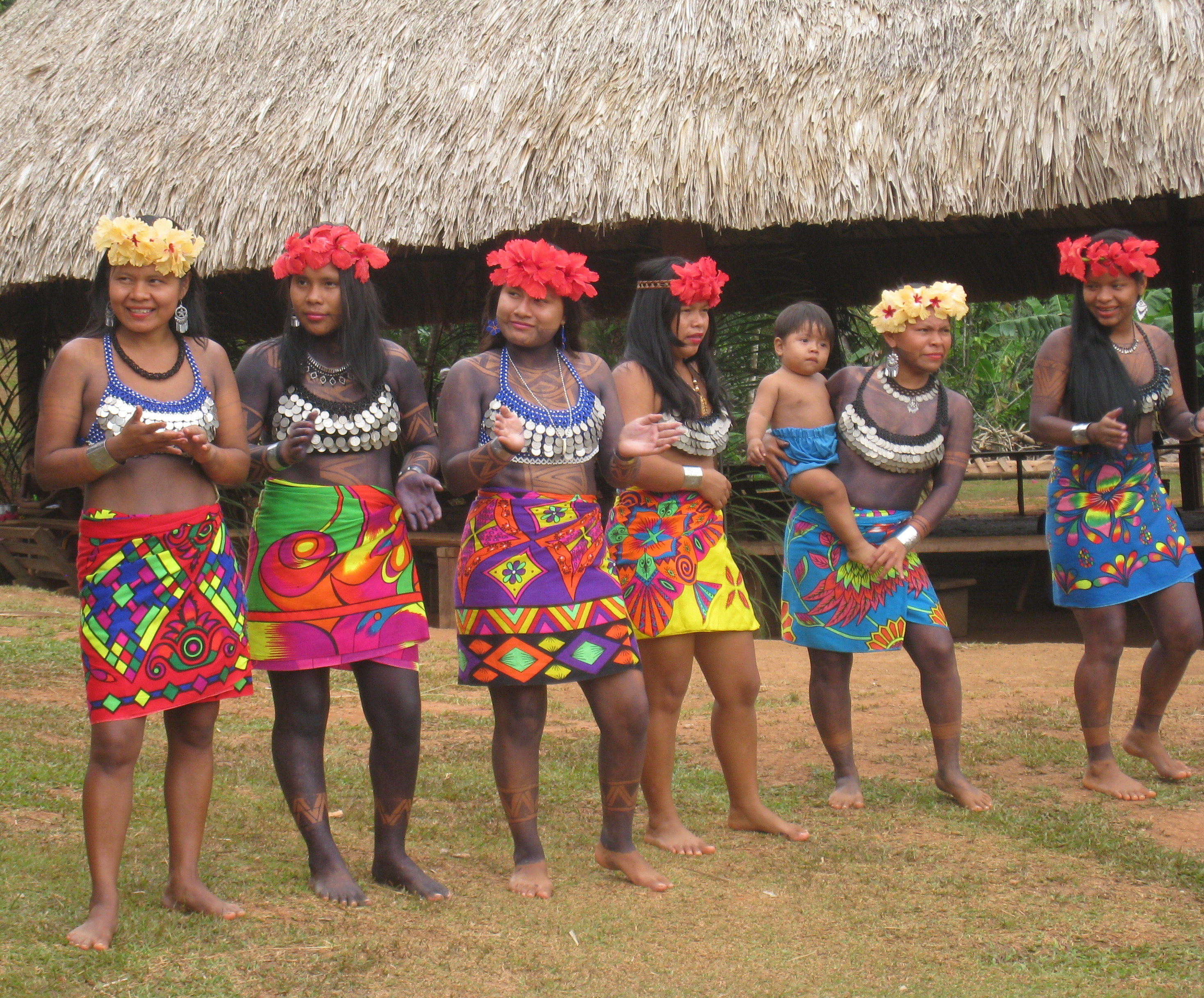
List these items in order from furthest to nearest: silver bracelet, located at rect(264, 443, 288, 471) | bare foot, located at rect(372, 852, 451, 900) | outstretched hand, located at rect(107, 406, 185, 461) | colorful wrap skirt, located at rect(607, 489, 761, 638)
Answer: colorful wrap skirt, located at rect(607, 489, 761, 638), bare foot, located at rect(372, 852, 451, 900), silver bracelet, located at rect(264, 443, 288, 471), outstretched hand, located at rect(107, 406, 185, 461)

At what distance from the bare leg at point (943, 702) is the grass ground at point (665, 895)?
0.30 ft

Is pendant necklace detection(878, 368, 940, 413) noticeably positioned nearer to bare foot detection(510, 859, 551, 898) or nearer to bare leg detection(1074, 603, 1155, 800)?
bare leg detection(1074, 603, 1155, 800)

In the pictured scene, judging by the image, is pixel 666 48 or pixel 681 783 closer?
pixel 681 783

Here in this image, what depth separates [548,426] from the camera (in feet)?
10.8

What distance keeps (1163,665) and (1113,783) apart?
0.47 meters

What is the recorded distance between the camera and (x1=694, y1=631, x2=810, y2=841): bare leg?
3684 mm

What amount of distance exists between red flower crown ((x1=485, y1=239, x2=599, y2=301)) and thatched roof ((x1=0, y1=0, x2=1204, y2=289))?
11.5 ft

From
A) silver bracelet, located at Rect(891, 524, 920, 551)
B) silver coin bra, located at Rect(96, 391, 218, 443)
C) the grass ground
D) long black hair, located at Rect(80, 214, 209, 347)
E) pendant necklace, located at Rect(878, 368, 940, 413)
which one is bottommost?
the grass ground

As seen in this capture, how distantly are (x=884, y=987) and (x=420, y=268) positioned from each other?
8.87 m

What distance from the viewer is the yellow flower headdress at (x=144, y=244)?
2.92 m

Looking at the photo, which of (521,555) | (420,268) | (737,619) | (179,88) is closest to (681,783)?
(737,619)

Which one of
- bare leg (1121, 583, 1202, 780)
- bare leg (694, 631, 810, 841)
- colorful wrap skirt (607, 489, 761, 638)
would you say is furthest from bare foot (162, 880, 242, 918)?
bare leg (1121, 583, 1202, 780)

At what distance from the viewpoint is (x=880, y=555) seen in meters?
4.04

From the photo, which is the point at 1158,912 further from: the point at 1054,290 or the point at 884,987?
the point at 1054,290
